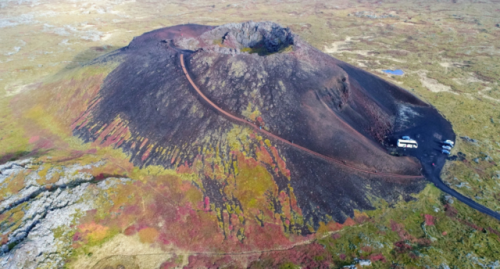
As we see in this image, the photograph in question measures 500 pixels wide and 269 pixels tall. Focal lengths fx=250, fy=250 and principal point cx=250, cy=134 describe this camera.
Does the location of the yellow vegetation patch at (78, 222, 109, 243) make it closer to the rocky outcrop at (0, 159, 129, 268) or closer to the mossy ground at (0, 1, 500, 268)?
the mossy ground at (0, 1, 500, 268)

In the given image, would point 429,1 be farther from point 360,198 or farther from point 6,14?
point 6,14

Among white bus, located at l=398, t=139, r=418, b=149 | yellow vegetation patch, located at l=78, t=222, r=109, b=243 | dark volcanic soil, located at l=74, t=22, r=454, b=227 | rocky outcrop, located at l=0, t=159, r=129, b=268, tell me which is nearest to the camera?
rocky outcrop, located at l=0, t=159, r=129, b=268

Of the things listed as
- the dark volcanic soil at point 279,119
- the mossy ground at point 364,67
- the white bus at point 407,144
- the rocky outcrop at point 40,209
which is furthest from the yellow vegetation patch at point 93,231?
the white bus at point 407,144

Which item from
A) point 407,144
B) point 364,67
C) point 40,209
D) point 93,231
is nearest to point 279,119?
point 407,144

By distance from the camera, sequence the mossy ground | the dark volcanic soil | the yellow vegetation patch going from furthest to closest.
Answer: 1. the dark volcanic soil
2. the mossy ground
3. the yellow vegetation patch

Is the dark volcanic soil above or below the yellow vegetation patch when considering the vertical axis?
above

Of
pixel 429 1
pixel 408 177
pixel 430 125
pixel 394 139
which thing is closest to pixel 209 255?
pixel 408 177

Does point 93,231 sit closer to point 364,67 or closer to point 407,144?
point 407,144

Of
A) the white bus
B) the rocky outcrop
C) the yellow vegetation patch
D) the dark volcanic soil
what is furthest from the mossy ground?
the white bus

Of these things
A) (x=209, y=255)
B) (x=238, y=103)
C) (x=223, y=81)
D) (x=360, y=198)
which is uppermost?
(x=223, y=81)
